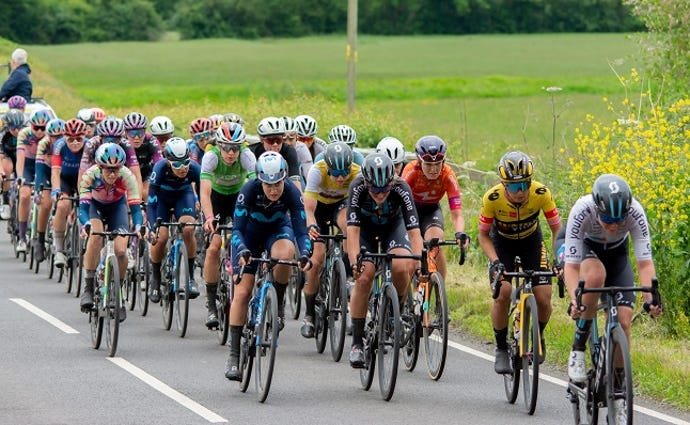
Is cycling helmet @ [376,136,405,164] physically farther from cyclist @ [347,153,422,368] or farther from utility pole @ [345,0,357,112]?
utility pole @ [345,0,357,112]

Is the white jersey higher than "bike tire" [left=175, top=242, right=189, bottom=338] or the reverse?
higher

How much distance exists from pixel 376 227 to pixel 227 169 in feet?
9.46

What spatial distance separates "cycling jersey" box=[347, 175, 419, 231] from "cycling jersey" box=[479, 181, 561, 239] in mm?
841

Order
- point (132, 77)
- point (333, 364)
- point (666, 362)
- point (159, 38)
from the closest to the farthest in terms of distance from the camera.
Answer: point (666, 362) < point (333, 364) < point (132, 77) < point (159, 38)

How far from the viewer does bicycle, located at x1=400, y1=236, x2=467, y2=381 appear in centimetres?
1224

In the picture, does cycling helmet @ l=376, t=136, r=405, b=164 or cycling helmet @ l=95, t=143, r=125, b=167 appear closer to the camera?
cycling helmet @ l=376, t=136, r=405, b=164

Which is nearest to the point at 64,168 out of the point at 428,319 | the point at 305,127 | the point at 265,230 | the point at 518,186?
the point at 305,127

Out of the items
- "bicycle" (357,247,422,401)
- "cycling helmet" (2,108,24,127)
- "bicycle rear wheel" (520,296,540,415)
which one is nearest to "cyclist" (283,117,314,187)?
"bicycle" (357,247,422,401)

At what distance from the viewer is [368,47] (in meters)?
95.8

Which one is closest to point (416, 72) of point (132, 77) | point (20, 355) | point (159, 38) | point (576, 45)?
point (132, 77)

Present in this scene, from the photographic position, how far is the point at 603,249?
1026 centimetres

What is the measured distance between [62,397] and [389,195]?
10.2 feet

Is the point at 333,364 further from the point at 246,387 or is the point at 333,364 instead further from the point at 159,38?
the point at 159,38

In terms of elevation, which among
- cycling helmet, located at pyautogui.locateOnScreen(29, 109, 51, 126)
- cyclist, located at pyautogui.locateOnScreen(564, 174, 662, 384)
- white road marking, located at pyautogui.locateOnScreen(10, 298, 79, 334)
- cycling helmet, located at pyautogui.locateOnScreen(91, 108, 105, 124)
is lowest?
white road marking, located at pyautogui.locateOnScreen(10, 298, 79, 334)
